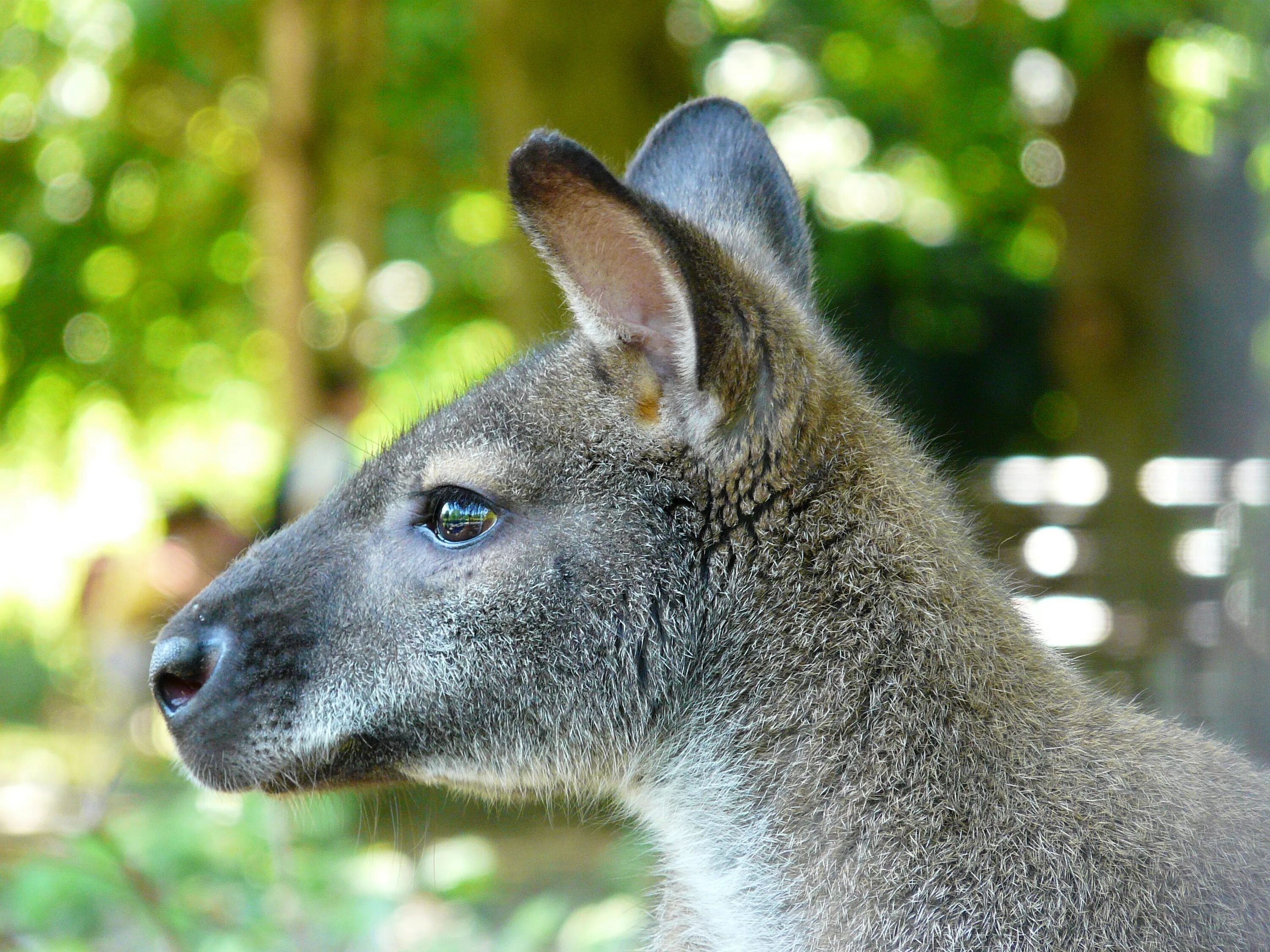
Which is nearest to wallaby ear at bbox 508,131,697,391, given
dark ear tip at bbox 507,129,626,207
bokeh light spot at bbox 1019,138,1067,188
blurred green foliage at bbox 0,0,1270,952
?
dark ear tip at bbox 507,129,626,207

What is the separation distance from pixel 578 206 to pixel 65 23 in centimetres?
984

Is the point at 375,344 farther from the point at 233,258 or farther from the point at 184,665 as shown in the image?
the point at 184,665

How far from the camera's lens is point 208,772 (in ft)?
10.2

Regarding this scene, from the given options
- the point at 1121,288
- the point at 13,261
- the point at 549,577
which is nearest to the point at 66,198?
the point at 13,261

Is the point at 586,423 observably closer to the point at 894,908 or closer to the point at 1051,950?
the point at 894,908

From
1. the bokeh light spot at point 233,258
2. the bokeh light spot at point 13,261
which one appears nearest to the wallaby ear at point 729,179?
the bokeh light spot at point 13,261

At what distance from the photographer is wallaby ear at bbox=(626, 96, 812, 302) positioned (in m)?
3.67

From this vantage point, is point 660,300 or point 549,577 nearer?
point 660,300

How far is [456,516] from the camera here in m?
3.10

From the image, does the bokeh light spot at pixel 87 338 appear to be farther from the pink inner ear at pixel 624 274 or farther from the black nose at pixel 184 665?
the pink inner ear at pixel 624 274

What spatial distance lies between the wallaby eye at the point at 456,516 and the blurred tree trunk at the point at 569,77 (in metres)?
4.56

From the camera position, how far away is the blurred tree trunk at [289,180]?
39.8ft

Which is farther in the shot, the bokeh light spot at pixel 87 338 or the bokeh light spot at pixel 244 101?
the bokeh light spot at pixel 244 101

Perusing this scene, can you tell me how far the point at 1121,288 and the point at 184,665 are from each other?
820 centimetres
